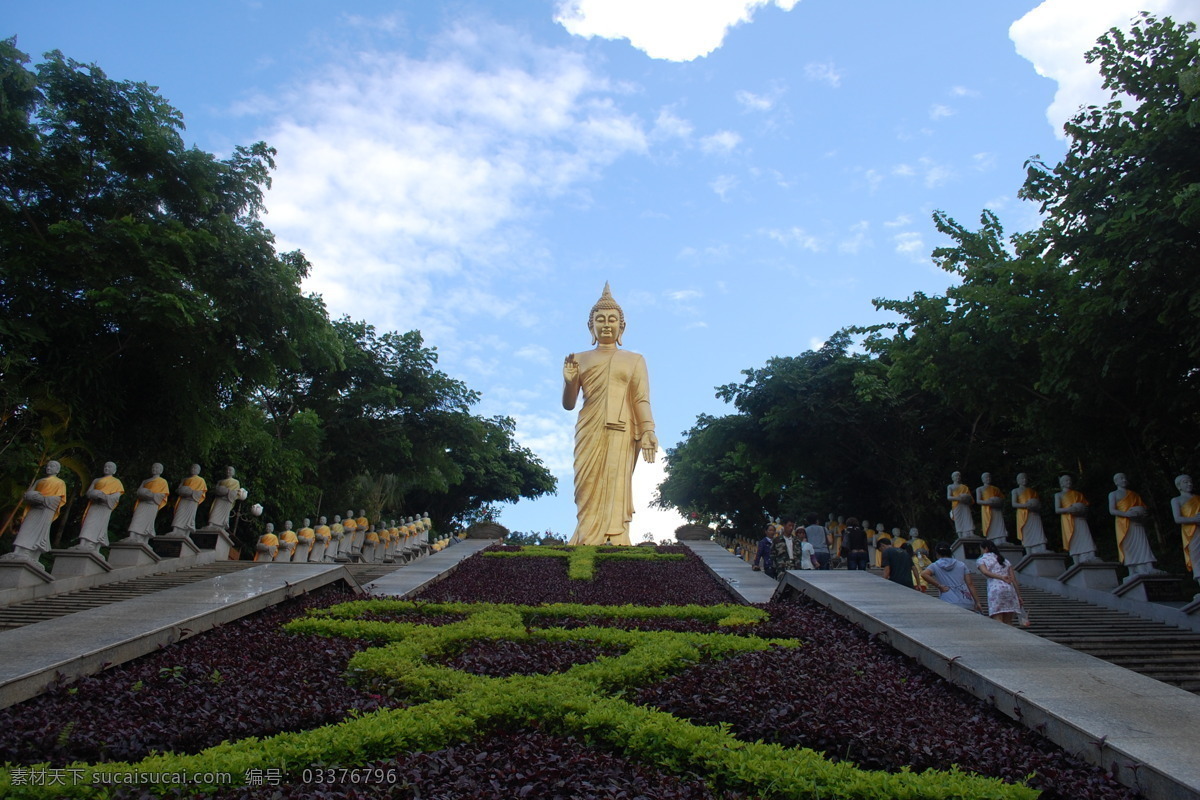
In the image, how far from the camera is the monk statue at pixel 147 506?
11805 mm

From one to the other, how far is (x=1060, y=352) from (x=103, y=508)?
11.7 metres

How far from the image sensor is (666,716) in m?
4.21

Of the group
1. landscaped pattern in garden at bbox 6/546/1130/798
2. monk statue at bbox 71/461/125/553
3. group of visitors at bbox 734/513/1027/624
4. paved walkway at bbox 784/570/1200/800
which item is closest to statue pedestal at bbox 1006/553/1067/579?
group of visitors at bbox 734/513/1027/624

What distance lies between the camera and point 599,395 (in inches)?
733

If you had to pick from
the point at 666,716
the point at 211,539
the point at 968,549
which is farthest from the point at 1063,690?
the point at 211,539

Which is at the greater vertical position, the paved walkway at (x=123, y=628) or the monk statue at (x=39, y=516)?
the monk statue at (x=39, y=516)

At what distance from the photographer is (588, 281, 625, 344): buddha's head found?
1936cm

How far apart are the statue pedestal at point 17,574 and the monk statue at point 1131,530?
1269cm

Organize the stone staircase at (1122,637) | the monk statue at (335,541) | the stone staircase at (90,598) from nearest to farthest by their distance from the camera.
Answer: the stone staircase at (1122,637), the stone staircase at (90,598), the monk statue at (335,541)

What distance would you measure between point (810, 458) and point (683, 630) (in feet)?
52.8

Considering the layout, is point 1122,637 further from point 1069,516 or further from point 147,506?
point 147,506

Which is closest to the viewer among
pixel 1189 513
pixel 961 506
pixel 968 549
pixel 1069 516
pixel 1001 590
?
pixel 1001 590

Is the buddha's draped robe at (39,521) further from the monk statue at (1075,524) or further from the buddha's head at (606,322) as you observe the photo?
the monk statue at (1075,524)

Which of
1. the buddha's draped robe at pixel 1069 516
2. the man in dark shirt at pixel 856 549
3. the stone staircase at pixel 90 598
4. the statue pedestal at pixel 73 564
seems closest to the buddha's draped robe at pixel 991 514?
the buddha's draped robe at pixel 1069 516
